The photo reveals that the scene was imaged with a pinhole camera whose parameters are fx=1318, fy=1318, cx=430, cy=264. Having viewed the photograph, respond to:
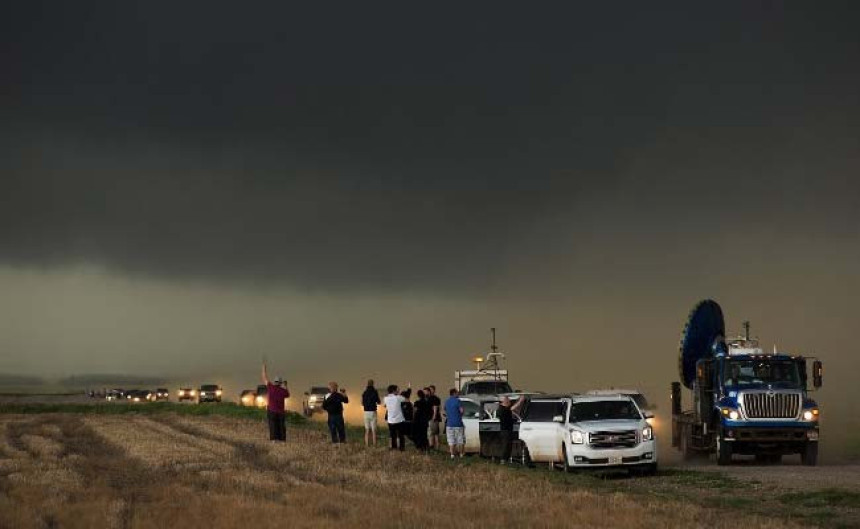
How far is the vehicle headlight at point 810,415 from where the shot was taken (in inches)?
1375

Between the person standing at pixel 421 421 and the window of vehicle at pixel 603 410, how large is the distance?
24.7 ft

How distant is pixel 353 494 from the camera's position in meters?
24.3

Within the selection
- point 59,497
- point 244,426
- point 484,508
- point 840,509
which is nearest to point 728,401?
point 840,509

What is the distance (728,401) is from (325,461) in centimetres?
1097

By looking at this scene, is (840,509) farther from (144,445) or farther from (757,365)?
(144,445)

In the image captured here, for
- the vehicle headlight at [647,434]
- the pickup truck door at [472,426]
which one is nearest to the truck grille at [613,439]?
the vehicle headlight at [647,434]

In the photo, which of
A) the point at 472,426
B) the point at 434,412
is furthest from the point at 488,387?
the point at 472,426

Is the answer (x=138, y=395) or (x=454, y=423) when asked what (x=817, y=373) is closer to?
(x=454, y=423)

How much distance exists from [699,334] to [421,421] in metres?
9.67

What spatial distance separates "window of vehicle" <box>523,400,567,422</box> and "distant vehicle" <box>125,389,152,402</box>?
11825 cm

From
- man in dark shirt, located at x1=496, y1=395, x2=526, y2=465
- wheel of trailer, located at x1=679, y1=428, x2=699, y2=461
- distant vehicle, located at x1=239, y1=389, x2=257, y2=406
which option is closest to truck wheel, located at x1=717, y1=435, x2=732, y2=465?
wheel of trailer, located at x1=679, y1=428, x2=699, y2=461

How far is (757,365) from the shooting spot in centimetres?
3575

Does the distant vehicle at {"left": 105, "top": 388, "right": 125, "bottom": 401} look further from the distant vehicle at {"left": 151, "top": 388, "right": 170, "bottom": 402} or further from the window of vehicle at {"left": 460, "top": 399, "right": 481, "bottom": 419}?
the window of vehicle at {"left": 460, "top": 399, "right": 481, "bottom": 419}

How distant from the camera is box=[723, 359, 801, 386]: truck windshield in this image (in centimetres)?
3547
